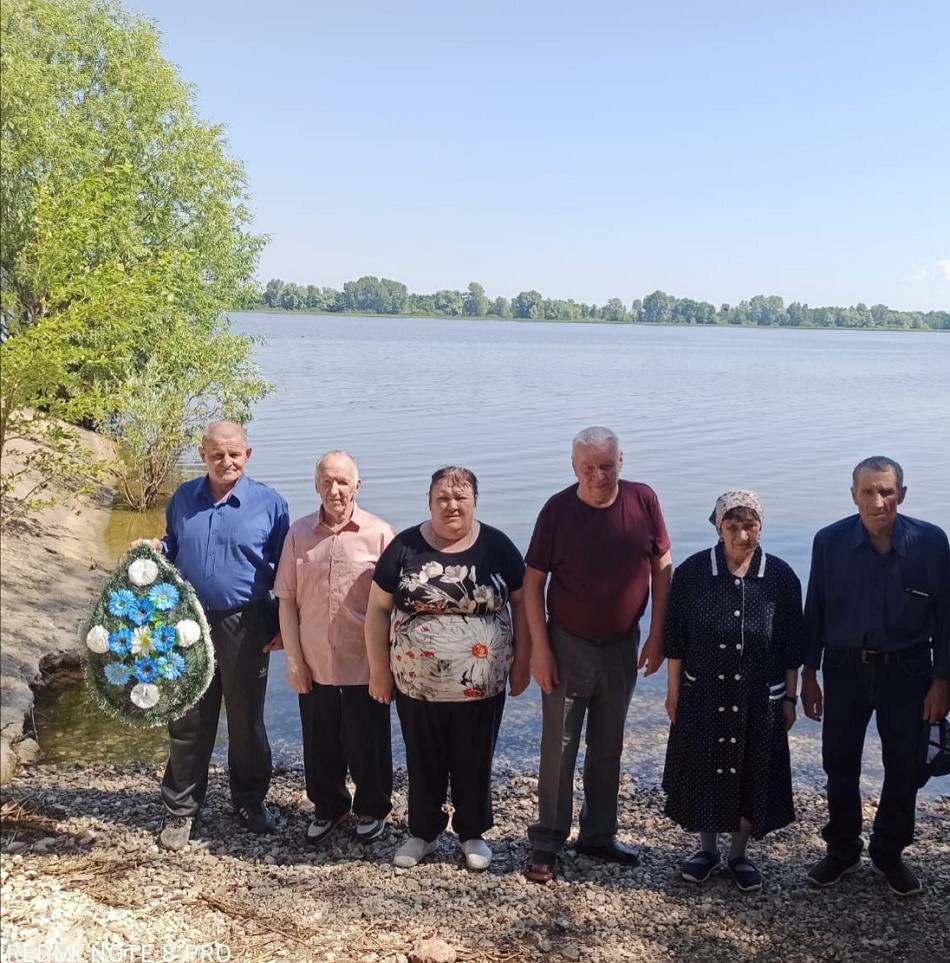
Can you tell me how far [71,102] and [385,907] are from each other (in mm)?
17323

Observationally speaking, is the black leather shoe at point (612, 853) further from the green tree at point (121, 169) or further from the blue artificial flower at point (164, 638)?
the green tree at point (121, 169)

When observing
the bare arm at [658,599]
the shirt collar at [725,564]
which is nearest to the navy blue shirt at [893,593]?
the shirt collar at [725,564]

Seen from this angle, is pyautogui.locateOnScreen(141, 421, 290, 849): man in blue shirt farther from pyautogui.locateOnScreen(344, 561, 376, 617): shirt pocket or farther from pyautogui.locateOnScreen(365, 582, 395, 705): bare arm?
pyautogui.locateOnScreen(365, 582, 395, 705): bare arm

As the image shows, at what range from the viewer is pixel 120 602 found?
4691mm

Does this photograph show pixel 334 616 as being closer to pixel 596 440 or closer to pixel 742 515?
pixel 596 440

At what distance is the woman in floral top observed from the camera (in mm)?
4367

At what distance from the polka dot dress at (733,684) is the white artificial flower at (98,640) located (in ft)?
8.59

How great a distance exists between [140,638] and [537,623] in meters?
1.87

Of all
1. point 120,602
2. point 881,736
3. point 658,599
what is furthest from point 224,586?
point 881,736

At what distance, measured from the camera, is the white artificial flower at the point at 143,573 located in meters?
4.64

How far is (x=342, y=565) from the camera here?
4.62 meters

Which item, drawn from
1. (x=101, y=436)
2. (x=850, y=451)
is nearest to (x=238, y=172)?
(x=101, y=436)

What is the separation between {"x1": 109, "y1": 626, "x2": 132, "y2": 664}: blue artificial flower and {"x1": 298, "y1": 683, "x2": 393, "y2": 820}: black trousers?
0.87m

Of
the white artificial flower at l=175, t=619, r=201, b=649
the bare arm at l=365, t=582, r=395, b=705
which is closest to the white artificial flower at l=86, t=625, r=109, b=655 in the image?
the white artificial flower at l=175, t=619, r=201, b=649
